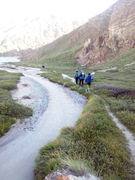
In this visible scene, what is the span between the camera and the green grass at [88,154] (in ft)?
15.5

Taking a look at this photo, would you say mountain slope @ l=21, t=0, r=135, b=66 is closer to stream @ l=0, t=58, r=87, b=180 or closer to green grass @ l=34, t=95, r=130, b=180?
stream @ l=0, t=58, r=87, b=180

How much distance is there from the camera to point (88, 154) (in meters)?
5.47

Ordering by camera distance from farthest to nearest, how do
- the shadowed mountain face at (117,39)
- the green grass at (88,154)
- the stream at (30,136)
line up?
the shadowed mountain face at (117,39), the stream at (30,136), the green grass at (88,154)

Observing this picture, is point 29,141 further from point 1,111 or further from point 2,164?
point 1,111

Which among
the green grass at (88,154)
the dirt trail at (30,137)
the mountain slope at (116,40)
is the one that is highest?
the mountain slope at (116,40)

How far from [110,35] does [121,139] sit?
207 feet

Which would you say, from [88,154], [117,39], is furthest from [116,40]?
[88,154]

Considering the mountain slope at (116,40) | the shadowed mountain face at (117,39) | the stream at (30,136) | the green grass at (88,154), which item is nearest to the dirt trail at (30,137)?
the stream at (30,136)

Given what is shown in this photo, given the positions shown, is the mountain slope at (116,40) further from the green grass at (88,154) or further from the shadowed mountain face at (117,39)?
the green grass at (88,154)

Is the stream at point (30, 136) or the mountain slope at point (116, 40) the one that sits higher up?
the mountain slope at point (116, 40)

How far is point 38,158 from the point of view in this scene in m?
5.77

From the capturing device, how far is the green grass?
4.73 metres

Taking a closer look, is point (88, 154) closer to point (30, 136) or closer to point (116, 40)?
point (30, 136)

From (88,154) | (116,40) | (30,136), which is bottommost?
(30,136)
